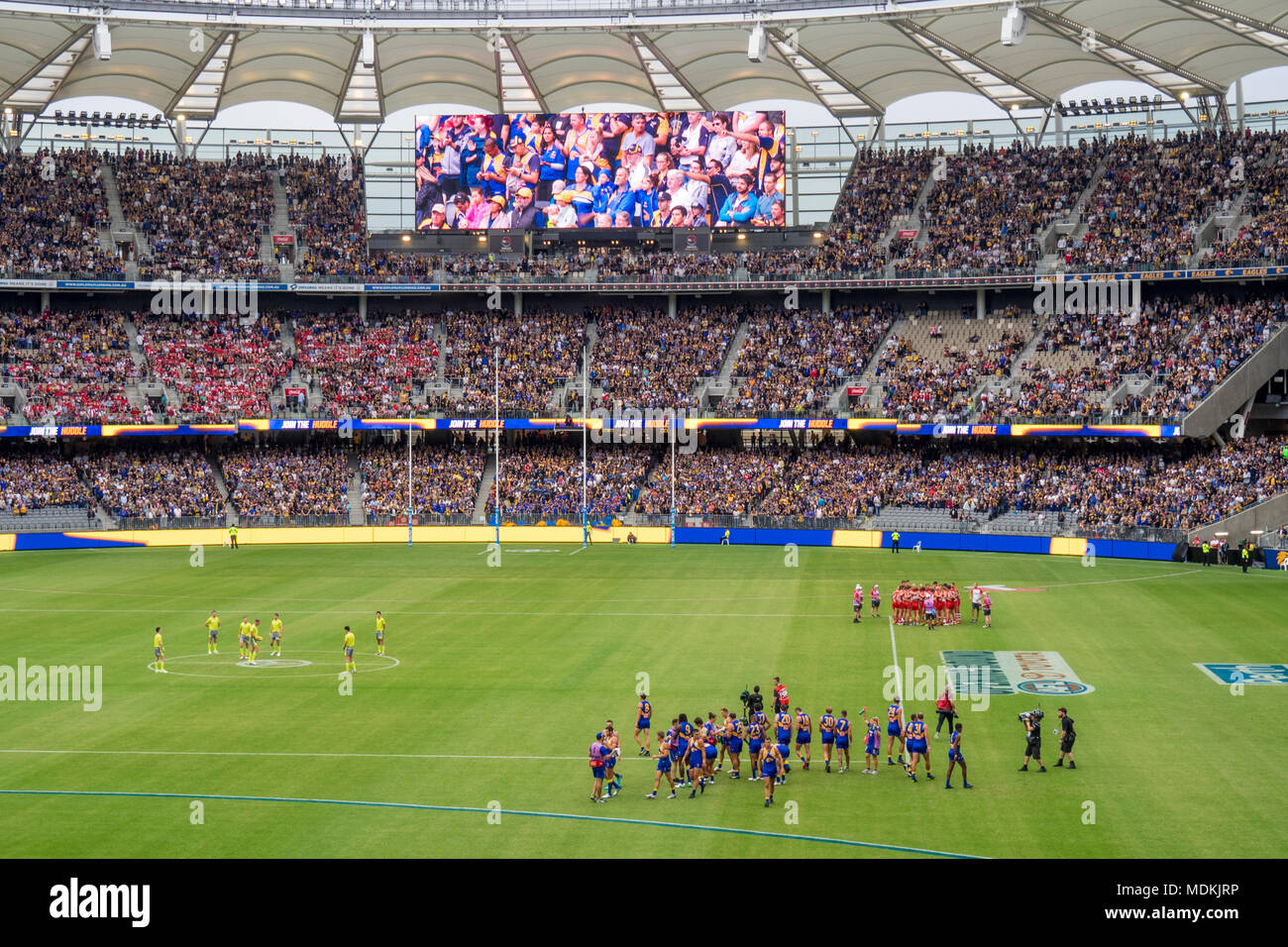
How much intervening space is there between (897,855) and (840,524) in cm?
5141

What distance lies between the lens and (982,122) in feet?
289

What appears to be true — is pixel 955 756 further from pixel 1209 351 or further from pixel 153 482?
pixel 153 482

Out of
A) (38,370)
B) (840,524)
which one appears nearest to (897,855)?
(840,524)

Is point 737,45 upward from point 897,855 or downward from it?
A: upward

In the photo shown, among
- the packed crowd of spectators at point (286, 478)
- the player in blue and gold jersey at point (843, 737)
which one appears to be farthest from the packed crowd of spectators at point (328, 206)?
the player in blue and gold jersey at point (843, 737)

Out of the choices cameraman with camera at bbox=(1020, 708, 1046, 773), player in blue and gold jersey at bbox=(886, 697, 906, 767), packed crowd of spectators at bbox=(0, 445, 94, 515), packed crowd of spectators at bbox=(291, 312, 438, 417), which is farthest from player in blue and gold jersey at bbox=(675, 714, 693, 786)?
packed crowd of spectators at bbox=(291, 312, 438, 417)

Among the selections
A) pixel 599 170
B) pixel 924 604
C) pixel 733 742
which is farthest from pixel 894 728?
pixel 599 170

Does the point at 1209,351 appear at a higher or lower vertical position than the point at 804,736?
higher

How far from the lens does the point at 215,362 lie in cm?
8062

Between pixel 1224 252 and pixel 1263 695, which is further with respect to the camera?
pixel 1224 252

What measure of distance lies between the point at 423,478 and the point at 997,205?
1546 inches

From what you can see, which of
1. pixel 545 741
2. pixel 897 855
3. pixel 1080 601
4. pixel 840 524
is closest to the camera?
pixel 897 855
